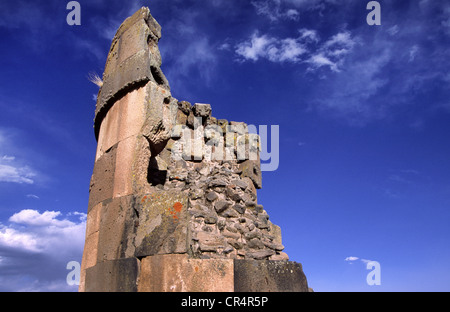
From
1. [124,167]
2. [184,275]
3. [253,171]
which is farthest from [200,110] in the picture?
[184,275]

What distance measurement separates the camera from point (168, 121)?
4355 mm

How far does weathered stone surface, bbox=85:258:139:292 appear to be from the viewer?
3.43 meters

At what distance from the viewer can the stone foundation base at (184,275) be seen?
332cm

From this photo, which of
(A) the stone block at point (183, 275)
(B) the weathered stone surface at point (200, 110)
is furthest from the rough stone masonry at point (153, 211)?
(B) the weathered stone surface at point (200, 110)

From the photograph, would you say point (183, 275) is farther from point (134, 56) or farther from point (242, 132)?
point (242, 132)

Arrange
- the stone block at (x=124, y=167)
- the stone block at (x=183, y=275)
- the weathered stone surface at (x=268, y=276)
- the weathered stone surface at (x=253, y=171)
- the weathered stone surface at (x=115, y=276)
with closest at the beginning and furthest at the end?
1. the stone block at (x=183, y=275)
2. the weathered stone surface at (x=115, y=276)
3. the weathered stone surface at (x=268, y=276)
4. the stone block at (x=124, y=167)
5. the weathered stone surface at (x=253, y=171)

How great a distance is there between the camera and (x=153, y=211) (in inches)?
144

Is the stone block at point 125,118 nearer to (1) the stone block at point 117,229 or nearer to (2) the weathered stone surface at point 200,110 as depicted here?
(1) the stone block at point 117,229

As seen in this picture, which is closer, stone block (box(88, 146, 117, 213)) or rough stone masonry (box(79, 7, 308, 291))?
rough stone masonry (box(79, 7, 308, 291))

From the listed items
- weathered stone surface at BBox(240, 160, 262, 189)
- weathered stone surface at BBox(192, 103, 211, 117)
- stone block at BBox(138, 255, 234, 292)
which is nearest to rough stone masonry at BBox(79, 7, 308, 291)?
stone block at BBox(138, 255, 234, 292)

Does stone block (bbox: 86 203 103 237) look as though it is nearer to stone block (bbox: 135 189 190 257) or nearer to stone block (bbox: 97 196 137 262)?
stone block (bbox: 97 196 137 262)

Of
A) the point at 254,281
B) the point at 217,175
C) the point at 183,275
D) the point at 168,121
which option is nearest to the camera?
the point at 183,275
